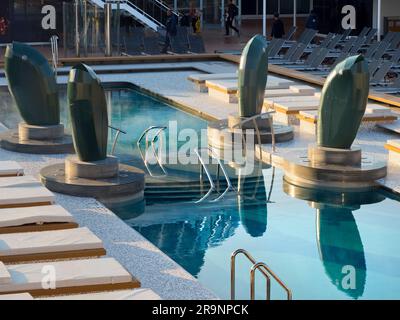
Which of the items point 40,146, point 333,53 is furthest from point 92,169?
point 333,53

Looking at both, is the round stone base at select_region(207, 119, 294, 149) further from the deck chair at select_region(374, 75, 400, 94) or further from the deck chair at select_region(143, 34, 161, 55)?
the deck chair at select_region(143, 34, 161, 55)

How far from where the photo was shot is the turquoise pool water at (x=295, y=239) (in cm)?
955

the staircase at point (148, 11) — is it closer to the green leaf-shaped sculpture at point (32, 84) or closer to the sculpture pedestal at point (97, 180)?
the green leaf-shaped sculpture at point (32, 84)

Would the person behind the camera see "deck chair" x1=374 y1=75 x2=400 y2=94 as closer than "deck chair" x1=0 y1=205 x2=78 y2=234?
No

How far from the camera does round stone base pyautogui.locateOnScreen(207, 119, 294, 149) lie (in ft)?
49.5

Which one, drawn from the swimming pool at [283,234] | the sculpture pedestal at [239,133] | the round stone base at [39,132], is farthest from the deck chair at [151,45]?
the swimming pool at [283,234]

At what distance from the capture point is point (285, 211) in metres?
12.0

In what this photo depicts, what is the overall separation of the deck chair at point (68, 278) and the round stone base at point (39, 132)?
5954 mm

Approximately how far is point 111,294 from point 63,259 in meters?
1.14

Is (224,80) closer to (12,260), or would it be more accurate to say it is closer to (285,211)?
(285,211)

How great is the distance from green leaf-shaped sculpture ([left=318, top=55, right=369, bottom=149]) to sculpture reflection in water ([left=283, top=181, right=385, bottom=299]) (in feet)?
2.74

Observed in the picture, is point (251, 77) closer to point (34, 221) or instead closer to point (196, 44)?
point (34, 221)

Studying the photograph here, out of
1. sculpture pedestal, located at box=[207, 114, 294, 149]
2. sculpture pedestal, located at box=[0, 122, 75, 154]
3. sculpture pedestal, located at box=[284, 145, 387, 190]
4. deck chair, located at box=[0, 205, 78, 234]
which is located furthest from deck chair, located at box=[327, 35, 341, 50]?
deck chair, located at box=[0, 205, 78, 234]
